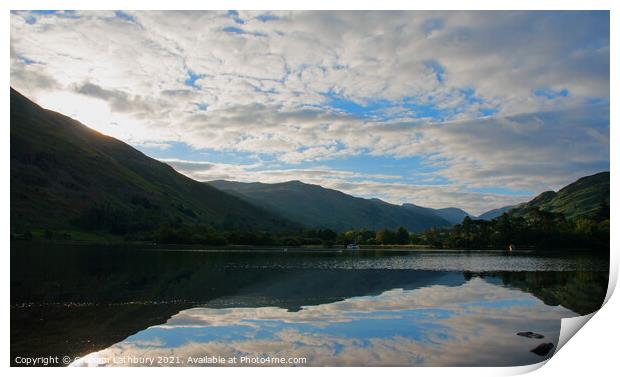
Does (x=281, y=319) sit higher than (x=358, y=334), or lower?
higher

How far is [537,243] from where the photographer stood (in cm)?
15812

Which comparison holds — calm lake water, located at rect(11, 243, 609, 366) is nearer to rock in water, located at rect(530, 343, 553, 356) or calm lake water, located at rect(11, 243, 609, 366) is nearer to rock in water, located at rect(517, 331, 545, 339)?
rock in water, located at rect(530, 343, 553, 356)

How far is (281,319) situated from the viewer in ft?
98.7

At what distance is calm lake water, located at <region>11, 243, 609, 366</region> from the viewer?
23.6 m

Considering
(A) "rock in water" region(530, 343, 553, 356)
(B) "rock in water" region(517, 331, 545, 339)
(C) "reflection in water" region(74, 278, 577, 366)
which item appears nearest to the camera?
(C) "reflection in water" region(74, 278, 577, 366)

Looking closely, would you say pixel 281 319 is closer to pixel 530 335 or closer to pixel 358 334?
pixel 358 334

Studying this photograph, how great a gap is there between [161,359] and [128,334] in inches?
166

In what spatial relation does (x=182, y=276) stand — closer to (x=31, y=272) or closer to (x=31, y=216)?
Result: (x=31, y=272)

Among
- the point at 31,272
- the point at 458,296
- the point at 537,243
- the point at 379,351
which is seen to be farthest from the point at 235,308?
the point at 537,243

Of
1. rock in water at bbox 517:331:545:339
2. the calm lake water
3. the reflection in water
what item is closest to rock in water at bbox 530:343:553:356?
the calm lake water

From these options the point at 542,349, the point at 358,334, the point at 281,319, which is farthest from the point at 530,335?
the point at 281,319

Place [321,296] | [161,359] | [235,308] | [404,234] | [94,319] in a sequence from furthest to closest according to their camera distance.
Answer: [404,234]
[321,296]
[235,308]
[94,319]
[161,359]
